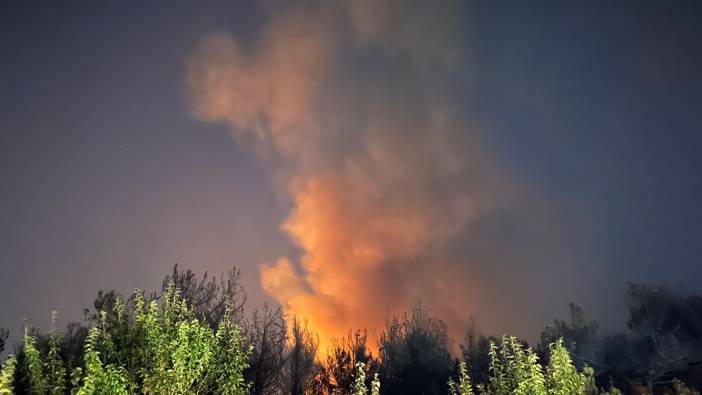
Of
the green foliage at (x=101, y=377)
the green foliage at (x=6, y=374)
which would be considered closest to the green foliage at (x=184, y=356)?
the green foliage at (x=101, y=377)

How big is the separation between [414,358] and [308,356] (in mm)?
14966

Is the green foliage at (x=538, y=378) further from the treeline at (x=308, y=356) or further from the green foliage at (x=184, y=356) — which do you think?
the green foliage at (x=184, y=356)

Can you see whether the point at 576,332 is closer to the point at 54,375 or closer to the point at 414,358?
the point at 414,358

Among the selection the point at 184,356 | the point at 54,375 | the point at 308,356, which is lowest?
the point at 54,375

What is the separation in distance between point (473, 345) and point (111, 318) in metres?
55.3

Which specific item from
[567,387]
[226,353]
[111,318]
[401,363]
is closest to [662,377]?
[401,363]

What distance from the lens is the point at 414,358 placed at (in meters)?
53.8

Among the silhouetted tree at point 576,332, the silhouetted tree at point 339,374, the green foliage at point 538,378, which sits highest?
the silhouetted tree at point 576,332

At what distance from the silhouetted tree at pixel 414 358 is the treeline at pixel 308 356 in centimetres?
17

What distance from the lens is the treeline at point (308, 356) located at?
1361 cm

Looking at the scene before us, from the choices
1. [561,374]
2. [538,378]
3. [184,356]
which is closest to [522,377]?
[538,378]

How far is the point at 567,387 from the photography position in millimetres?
17141

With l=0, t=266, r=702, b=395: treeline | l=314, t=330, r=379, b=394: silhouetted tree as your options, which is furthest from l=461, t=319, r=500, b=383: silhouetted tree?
l=314, t=330, r=379, b=394: silhouetted tree

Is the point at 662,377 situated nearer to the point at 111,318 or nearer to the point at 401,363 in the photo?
the point at 401,363
